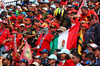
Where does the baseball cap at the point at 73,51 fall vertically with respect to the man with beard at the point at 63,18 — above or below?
below

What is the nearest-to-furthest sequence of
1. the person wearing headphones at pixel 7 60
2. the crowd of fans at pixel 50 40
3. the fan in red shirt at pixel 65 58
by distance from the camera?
the fan in red shirt at pixel 65 58
the crowd of fans at pixel 50 40
the person wearing headphones at pixel 7 60

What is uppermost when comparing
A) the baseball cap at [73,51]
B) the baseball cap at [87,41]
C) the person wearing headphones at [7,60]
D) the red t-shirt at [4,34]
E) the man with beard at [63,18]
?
the man with beard at [63,18]

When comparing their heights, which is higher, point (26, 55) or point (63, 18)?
point (63, 18)

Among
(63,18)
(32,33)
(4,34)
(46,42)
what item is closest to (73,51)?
(46,42)

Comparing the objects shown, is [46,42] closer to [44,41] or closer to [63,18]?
[44,41]

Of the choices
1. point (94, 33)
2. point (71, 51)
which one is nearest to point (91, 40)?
point (94, 33)

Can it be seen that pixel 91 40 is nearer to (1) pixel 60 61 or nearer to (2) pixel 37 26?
(1) pixel 60 61

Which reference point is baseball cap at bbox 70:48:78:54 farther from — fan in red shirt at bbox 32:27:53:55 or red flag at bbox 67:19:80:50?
fan in red shirt at bbox 32:27:53:55

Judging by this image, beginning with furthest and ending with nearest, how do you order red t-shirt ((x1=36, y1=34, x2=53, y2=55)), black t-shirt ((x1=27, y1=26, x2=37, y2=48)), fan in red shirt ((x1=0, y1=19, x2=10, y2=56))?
black t-shirt ((x1=27, y1=26, x2=37, y2=48))
fan in red shirt ((x1=0, y1=19, x2=10, y2=56))
red t-shirt ((x1=36, y1=34, x2=53, y2=55))

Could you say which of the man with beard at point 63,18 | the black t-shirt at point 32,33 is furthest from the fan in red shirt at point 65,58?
the black t-shirt at point 32,33

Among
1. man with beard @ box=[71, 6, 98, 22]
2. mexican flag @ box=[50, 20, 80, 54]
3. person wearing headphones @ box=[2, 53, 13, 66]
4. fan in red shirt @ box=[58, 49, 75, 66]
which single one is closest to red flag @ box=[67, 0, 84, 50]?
mexican flag @ box=[50, 20, 80, 54]

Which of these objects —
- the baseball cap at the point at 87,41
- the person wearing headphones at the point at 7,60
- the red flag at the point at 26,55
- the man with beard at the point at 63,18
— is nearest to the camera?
the person wearing headphones at the point at 7,60

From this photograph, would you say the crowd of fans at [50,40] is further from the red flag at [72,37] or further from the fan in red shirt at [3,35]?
the red flag at [72,37]

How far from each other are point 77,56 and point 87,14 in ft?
6.06
